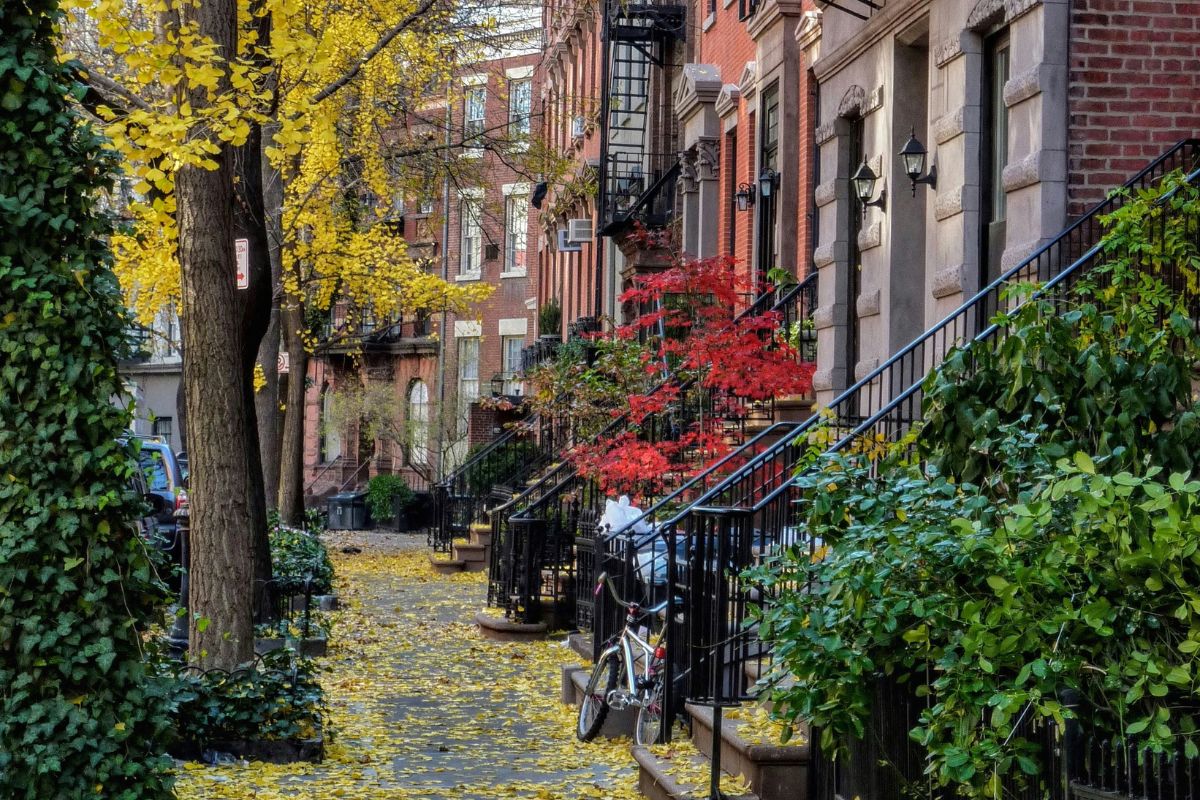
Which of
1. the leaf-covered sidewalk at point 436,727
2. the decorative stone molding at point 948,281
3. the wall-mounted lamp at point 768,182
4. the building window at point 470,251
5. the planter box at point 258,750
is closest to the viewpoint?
the leaf-covered sidewalk at point 436,727

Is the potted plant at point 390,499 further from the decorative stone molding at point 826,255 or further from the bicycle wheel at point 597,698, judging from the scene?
the bicycle wheel at point 597,698

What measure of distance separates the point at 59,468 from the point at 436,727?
5556 mm

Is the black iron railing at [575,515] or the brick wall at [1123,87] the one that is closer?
the brick wall at [1123,87]

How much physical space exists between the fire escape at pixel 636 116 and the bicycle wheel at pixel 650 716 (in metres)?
15.7

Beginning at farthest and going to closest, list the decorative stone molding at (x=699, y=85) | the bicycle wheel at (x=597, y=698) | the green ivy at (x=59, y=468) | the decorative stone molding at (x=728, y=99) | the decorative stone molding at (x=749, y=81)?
the decorative stone molding at (x=699, y=85)
the decorative stone molding at (x=728, y=99)
the decorative stone molding at (x=749, y=81)
the bicycle wheel at (x=597, y=698)
the green ivy at (x=59, y=468)

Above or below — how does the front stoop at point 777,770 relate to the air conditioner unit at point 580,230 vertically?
below

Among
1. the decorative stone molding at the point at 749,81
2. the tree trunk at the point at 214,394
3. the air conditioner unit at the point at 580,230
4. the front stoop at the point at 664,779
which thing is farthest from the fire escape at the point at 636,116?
the front stoop at the point at 664,779

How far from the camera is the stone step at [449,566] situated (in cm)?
2598

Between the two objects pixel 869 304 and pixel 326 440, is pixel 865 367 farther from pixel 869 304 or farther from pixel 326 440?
pixel 326 440

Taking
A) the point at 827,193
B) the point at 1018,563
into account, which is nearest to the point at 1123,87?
the point at 827,193

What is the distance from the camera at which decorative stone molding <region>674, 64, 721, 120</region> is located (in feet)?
74.7

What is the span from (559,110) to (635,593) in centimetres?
2959

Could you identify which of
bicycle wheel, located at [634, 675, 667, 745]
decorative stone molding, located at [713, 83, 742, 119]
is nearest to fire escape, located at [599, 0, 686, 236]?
decorative stone molding, located at [713, 83, 742, 119]

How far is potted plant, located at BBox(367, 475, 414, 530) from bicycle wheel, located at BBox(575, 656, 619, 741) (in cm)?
2969
